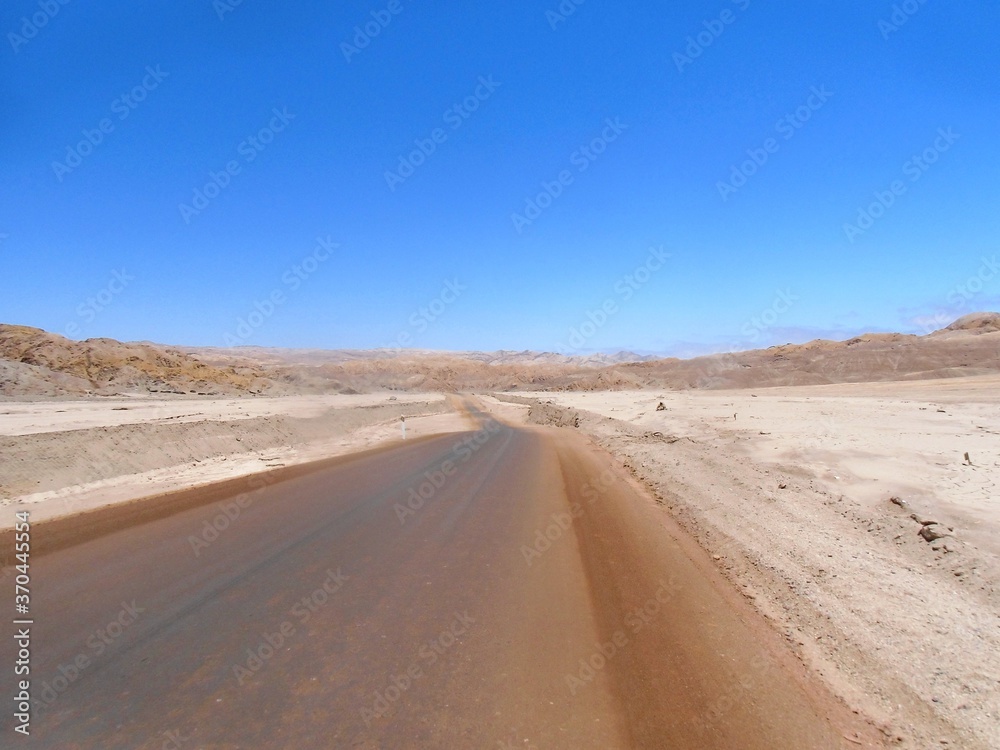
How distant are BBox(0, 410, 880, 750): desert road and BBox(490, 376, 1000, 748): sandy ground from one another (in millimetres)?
440

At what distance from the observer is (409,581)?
18.6ft

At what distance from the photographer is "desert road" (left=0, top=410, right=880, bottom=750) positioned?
10.8ft

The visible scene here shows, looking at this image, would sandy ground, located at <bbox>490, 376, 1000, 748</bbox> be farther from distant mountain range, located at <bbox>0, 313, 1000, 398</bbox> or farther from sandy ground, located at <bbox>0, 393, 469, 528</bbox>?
distant mountain range, located at <bbox>0, 313, 1000, 398</bbox>

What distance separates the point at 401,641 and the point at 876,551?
568 cm

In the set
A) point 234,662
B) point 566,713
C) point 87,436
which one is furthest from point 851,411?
point 87,436

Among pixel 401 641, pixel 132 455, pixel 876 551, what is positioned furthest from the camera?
pixel 132 455

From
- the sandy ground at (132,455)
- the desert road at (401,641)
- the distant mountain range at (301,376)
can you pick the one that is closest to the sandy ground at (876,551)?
the desert road at (401,641)

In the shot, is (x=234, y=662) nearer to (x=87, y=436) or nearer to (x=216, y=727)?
(x=216, y=727)

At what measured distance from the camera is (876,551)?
622cm

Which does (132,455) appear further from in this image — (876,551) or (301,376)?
(301,376)

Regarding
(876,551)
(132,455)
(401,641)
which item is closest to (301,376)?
(132,455)

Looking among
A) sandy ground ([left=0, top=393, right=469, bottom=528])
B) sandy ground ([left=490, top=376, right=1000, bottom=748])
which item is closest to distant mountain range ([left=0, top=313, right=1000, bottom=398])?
sandy ground ([left=0, top=393, right=469, bottom=528])

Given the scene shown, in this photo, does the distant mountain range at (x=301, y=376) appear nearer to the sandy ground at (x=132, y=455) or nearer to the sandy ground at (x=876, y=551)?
the sandy ground at (x=132, y=455)

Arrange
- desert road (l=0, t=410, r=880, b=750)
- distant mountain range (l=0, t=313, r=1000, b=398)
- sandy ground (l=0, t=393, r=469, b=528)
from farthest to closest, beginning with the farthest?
1. distant mountain range (l=0, t=313, r=1000, b=398)
2. sandy ground (l=0, t=393, r=469, b=528)
3. desert road (l=0, t=410, r=880, b=750)
